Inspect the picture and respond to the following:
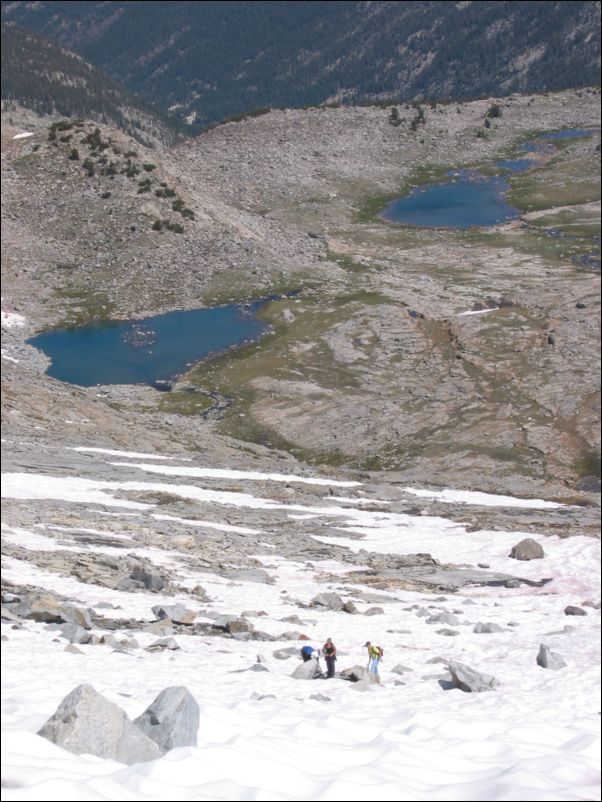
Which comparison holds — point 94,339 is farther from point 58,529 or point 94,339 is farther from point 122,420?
point 58,529

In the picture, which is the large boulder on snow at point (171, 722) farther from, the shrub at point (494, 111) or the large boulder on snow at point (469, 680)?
the shrub at point (494, 111)

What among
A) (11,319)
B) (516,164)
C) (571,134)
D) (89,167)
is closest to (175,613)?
(11,319)

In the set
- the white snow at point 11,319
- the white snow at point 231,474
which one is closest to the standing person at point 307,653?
the white snow at point 231,474

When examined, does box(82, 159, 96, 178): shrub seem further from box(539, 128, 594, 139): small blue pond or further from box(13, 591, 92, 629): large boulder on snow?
box(13, 591, 92, 629): large boulder on snow

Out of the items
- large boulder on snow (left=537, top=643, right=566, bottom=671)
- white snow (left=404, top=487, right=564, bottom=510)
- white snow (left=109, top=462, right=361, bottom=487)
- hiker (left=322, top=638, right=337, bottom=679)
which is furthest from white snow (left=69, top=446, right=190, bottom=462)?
hiker (left=322, top=638, right=337, bottom=679)

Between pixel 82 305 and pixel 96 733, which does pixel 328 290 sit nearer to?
pixel 82 305

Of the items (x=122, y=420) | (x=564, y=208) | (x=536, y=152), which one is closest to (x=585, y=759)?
(x=122, y=420)
